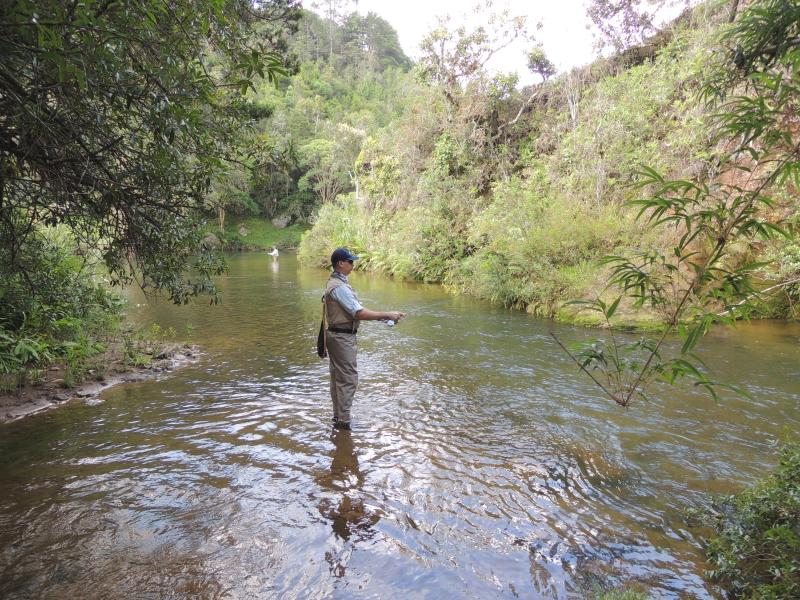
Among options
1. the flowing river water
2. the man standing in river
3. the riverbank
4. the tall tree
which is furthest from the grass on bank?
the tall tree

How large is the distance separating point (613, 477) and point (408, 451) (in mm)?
2089

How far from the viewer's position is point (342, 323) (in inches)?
204

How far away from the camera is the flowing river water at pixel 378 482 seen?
10.2 feet

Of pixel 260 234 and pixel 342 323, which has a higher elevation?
pixel 342 323

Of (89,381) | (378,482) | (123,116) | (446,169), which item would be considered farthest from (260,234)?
(378,482)

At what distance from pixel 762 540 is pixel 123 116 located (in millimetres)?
5383

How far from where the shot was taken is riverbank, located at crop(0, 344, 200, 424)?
598cm

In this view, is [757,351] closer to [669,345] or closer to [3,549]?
[669,345]

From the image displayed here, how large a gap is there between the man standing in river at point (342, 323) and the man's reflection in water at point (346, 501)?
0.71m

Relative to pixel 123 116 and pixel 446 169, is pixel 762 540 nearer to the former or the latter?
pixel 123 116

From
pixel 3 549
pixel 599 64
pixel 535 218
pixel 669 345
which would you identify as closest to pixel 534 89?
pixel 599 64

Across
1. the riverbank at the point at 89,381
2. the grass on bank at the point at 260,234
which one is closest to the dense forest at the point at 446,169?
the riverbank at the point at 89,381

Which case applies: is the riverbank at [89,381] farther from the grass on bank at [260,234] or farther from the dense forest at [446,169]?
the grass on bank at [260,234]

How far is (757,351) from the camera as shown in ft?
28.4
